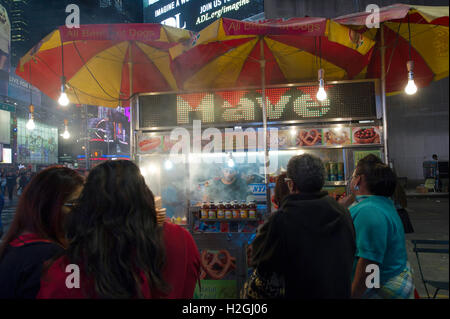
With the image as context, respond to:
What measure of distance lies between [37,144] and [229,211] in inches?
2063

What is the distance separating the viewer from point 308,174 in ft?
5.74

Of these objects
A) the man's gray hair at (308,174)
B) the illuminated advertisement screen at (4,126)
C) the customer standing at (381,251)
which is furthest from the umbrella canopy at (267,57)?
the illuminated advertisement screen at (4,126)

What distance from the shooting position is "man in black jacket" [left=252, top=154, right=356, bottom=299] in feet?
5.21

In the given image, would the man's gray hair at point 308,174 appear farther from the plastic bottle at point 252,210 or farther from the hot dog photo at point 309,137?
the hot dog photo at point 309,137

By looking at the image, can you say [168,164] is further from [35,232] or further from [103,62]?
[35,232]

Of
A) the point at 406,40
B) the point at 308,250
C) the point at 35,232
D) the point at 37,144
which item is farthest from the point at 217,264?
the point at 37,144

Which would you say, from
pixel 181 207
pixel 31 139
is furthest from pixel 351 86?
pixel 31 139

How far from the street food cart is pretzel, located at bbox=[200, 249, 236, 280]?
0.01 metres

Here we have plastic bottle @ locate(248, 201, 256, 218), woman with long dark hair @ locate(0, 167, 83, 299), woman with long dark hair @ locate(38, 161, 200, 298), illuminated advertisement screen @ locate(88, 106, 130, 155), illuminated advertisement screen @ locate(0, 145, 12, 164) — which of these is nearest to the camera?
woman with long dark hair @ locate(38, 161, 200, 298)

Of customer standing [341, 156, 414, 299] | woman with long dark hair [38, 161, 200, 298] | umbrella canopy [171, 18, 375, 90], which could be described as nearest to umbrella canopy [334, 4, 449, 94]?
umbrella canopy [171, 18, 375, 90]

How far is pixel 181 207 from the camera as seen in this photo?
5184 millimetres

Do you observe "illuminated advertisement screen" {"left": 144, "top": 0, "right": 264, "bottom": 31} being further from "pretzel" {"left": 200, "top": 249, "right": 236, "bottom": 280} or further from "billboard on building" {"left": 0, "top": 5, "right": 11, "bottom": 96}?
"billboard on building" {"left": 0, "top": 5, "right": 11, "bottom": 96}

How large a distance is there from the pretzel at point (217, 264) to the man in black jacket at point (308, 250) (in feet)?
8.45

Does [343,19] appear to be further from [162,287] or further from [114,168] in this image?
[162,287]
